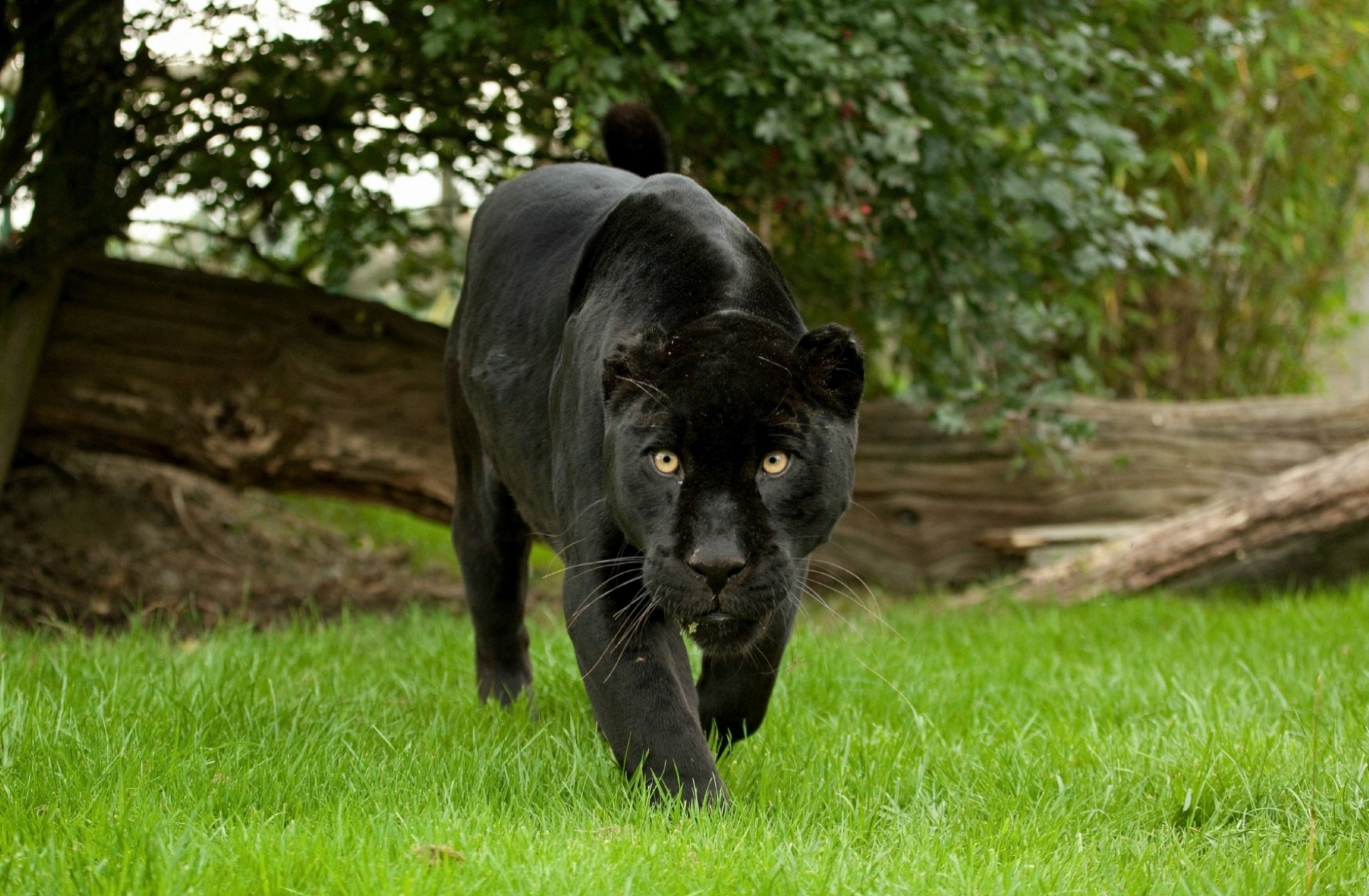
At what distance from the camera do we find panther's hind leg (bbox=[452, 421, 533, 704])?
12.8ft

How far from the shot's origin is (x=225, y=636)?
4875mm

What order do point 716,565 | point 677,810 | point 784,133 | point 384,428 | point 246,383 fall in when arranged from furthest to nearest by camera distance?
point 384,428
point 246,383
point 784,133
point 677,810
point 716,565

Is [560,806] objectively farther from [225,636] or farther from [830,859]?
[225,636]

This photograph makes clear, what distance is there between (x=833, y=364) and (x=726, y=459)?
12.5 inches

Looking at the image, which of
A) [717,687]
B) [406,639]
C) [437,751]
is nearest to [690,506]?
[717,687]

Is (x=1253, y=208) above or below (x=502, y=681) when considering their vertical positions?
above

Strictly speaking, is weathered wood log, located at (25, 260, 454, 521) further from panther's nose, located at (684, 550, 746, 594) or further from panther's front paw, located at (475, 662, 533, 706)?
panther's nose, located at (684, 550, 746, 594)

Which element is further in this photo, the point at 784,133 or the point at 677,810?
the point at 784,133

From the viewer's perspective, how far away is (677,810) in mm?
2545

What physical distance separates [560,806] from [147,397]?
3.96m

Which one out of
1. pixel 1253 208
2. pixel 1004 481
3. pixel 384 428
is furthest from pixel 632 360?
pixel 1253 208

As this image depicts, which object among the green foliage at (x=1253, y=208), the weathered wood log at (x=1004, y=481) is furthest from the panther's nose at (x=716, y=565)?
the green foliage at (x=1253, y=208)

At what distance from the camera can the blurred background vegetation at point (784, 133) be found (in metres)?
4.61

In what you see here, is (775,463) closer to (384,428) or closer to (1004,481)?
(384,428)
